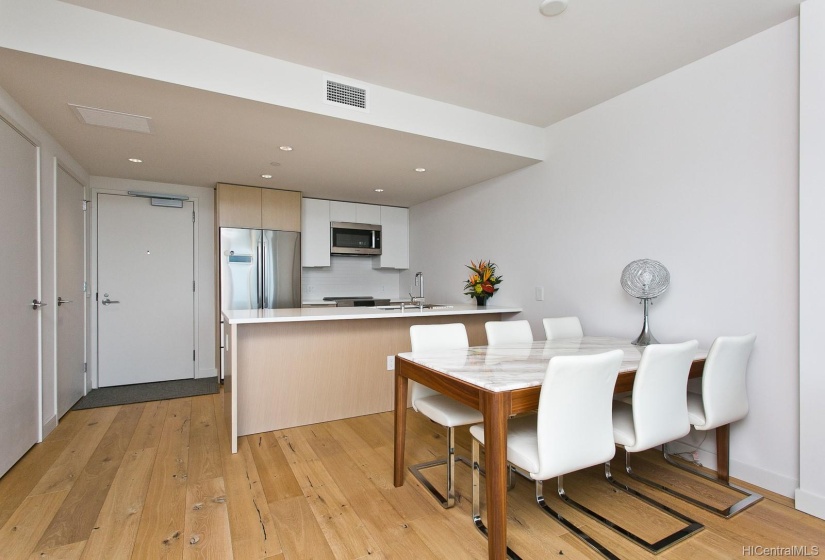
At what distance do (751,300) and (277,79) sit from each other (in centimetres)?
304

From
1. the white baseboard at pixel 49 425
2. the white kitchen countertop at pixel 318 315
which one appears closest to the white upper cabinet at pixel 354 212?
the white kitchen countertop at pixel 318 315

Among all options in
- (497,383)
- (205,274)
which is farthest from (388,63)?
(205,274)

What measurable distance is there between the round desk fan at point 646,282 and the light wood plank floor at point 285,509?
806 mm

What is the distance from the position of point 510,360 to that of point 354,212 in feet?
12.9

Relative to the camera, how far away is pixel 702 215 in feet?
8.27

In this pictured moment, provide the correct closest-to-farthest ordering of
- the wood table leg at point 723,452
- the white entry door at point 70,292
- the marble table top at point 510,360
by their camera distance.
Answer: the marble table top at point 510,360, the wood table leg at point 723,452, the white entry door at point 70,292

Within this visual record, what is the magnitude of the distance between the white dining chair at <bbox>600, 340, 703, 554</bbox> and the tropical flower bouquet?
2216 millimetres

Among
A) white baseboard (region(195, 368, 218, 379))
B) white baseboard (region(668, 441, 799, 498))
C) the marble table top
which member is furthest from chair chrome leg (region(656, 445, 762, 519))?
white baseboard (region(195, 368, 218, 379))

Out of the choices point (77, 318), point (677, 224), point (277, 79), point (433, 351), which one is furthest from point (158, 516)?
point (677, 224)

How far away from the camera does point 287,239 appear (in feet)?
15.8

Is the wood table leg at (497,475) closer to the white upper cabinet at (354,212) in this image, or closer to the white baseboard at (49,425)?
the white baseboard at (49,425)

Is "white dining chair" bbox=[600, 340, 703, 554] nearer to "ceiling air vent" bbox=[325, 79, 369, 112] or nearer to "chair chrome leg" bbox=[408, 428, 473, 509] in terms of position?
"chair chrome leg" bbox=[408, 428, 473, 509]

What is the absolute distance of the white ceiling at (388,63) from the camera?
80.8 inches

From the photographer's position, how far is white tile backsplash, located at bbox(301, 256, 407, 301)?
5.64 metres
